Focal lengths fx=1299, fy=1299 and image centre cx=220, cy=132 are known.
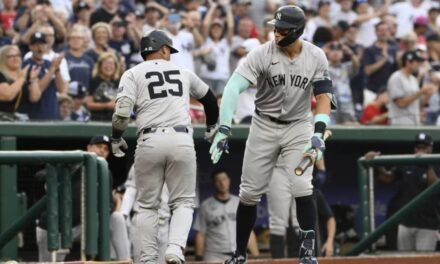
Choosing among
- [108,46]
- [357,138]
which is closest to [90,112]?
[108,46]

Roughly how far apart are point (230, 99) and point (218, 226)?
4815 millimetres

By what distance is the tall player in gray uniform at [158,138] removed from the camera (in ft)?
32.0

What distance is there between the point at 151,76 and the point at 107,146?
2925mm

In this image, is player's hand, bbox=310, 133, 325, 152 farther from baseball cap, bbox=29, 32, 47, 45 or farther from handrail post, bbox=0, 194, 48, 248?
baseball cap, bbox=29, 32, 47, 45

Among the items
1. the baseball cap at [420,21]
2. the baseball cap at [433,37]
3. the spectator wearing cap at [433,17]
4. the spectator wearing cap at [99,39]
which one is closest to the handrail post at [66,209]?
the spectator wearing cap at [99,39]

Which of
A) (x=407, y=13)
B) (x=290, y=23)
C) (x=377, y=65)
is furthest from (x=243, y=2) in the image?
(x=290, y=23)

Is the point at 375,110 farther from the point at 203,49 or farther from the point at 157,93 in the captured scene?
the point at 157,93

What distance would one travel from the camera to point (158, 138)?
978 centimetres

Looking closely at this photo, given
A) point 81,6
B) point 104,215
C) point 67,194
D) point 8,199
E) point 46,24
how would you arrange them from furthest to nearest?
point 81,6 → point 46,24 → point 8,199 → point 104,215 → point 67,194

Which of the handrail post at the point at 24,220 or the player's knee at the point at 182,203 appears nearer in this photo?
the player's knee at the point at 182,203

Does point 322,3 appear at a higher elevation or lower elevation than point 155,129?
higher

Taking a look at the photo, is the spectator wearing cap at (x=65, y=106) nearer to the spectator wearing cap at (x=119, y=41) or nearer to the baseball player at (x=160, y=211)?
the baseball player at (x=160, y=211)

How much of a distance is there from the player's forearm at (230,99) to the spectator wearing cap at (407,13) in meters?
9.06

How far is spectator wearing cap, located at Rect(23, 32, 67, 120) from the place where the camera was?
13.7 m
